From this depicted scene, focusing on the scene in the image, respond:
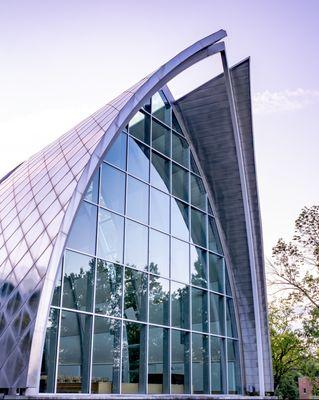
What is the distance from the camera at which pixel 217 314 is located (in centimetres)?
1772

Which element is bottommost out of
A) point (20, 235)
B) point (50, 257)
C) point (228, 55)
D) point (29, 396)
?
point (29, 396)

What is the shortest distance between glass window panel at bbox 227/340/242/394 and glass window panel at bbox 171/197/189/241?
4376mm

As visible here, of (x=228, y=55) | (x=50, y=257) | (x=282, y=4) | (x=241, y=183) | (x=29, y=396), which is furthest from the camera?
(x=241, y=183)

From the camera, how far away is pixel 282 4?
1221 centimetres

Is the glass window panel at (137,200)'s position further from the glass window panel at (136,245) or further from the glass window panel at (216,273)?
the glass window panel at (216,273)

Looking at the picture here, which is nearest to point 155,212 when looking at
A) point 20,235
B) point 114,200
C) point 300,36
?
point 114,200

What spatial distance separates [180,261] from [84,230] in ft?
15.8

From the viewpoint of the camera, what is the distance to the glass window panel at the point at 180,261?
16.2 m

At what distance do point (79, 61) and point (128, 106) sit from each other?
232cm

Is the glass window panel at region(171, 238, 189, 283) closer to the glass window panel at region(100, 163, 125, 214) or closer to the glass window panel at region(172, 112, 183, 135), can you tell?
the glass window panel at region(100, 163, 125, 214)

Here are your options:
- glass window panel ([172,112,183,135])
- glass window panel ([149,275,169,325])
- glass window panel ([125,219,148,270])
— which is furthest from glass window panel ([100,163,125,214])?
glass window panel ([172,112,183,135])

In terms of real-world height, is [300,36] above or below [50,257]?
above

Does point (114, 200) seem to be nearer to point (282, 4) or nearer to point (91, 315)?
point (91, 315)

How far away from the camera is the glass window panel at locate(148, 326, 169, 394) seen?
13.9 metres
